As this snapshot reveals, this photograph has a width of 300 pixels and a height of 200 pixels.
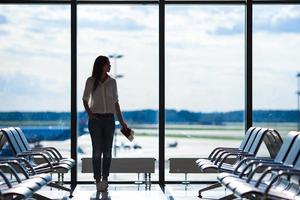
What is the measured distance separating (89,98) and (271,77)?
8.88 ft

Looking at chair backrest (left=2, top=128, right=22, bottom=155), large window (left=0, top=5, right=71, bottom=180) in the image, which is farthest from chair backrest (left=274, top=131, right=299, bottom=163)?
large window (left=0, top=5, right=71, bottom=180)

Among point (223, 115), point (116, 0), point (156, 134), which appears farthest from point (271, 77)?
point (116, 0)

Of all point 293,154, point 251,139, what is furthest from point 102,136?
point 293,154

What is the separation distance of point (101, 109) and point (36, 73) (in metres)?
1.87

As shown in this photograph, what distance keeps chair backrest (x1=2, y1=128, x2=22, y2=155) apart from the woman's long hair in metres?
1.12

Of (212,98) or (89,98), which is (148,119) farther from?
(89,98)

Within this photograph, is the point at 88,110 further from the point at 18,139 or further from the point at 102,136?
the point at 18,139

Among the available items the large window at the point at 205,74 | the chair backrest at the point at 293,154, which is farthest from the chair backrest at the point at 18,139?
the chair backrest at the point at 293,154

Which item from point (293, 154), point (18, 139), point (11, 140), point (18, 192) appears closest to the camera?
point (18, 192)

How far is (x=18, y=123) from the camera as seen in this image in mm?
9141

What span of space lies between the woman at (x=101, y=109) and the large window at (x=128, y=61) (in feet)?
4.40

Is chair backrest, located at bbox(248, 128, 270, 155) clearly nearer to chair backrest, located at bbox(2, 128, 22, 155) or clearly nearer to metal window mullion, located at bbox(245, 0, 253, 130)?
metal window mullion, located at bbox(245, 0, 253, 130)

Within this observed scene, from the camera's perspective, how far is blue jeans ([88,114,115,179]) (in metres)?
7.61

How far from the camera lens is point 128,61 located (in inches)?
365
